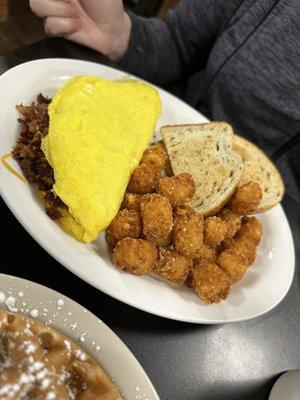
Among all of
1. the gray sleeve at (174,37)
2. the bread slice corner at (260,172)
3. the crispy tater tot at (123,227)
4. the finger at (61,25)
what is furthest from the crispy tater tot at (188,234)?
the gray sleeve at (174,37)

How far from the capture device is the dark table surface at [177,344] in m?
1.11

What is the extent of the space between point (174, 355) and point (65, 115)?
67 cm

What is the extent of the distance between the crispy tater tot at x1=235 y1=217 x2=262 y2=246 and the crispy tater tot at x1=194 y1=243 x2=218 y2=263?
0.11 m

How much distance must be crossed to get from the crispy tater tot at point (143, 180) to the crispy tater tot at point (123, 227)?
103mm

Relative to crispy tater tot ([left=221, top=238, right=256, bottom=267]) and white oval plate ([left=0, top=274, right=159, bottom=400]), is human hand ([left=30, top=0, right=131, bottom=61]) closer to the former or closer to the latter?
crispy tater tot ([left=221, top=238, right=256, bottom=267])

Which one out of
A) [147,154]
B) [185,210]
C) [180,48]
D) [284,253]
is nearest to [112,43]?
[180,48]

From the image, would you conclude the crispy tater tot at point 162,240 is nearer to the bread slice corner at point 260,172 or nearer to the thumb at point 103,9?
the bread slice corner at point 260,172

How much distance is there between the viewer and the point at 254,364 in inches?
48.4

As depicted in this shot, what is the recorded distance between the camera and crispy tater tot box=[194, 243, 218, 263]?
4.24 ft

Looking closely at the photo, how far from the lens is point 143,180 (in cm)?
133

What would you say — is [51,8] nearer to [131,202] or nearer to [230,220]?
Result: [131,202]

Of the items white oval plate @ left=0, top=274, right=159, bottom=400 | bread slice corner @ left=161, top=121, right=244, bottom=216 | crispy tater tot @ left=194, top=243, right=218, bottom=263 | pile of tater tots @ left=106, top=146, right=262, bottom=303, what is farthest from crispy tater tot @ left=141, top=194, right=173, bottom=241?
white oval plate @ left=0, top=274, right=159, bottom=400

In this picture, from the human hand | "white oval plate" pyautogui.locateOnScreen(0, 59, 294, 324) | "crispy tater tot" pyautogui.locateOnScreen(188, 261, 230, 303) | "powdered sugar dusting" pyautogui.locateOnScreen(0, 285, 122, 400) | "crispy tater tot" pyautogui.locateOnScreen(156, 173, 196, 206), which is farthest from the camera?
the human hand

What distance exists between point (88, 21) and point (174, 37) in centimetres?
52
